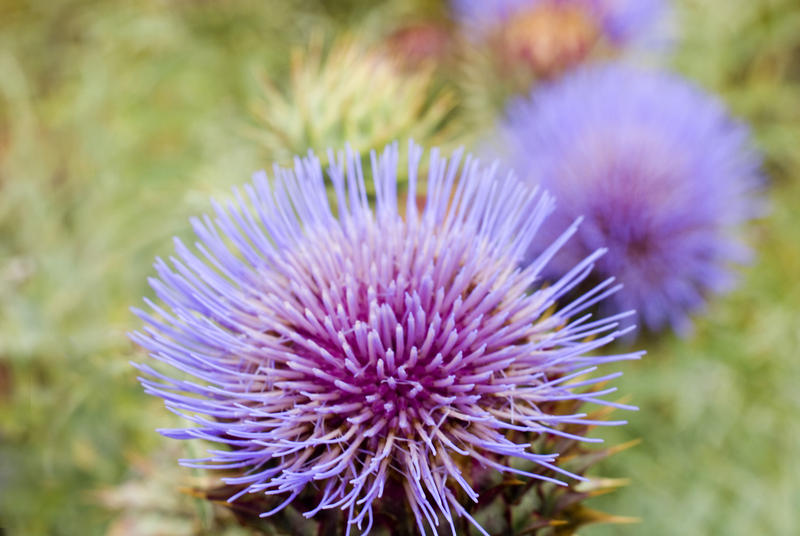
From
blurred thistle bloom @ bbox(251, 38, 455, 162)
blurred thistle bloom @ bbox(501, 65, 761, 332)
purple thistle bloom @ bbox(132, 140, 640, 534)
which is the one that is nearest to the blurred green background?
blurred thistle bloom @ bbox(251, 38, 455, 162)

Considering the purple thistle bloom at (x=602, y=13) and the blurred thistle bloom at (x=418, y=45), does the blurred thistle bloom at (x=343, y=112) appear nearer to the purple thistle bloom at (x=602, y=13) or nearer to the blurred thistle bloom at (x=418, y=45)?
the blurred thistle bloom at (x=418, y=45)

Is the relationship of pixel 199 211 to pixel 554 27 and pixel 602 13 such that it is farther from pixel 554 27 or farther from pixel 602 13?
pixel 602 13

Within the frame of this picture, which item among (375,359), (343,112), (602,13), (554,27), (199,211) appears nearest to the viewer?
(375,359)

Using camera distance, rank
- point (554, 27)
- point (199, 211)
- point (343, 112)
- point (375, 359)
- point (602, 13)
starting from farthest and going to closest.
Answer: point (602, 13) < point (554, 27) < point (199, 211) < point (343, 112) < point (375, 359)

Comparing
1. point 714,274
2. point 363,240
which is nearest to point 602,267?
Result: point 714,274

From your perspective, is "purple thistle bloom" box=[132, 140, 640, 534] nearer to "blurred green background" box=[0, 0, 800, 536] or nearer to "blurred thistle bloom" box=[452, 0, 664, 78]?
"blurred green background" box=[0, 0, 800, 536]

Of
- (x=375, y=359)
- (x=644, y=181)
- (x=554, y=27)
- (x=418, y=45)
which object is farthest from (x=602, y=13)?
(x=375, y=359)

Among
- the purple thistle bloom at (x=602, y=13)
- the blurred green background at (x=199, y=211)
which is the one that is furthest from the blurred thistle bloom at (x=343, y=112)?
the purple thistle bloom at (x=602, y=13)

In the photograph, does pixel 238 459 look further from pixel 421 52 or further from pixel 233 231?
pixel 421 52
